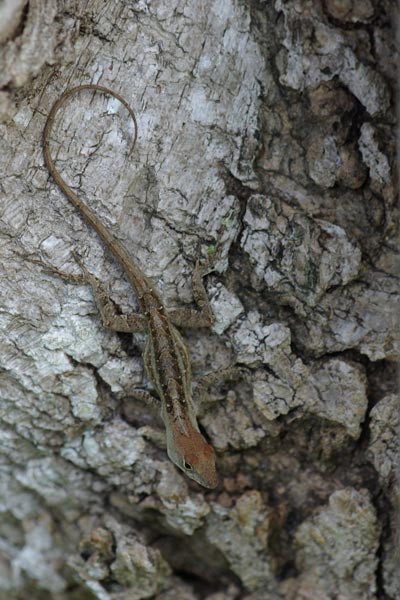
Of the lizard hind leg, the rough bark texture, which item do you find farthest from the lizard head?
the lizard hind leg

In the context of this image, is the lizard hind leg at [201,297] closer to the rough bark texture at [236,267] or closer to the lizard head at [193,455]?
the rough bark texture at [236,267]

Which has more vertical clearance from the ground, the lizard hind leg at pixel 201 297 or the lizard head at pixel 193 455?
the lizard hind leg at pixel 201 297

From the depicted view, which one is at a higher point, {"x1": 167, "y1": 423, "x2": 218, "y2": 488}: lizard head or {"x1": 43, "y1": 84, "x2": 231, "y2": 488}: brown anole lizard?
{"x1": 43, "y1": 84, "x2": 231, "y2": 488}: brown anole lizard

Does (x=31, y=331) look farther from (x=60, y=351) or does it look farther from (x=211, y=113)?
(x=211, y=113)

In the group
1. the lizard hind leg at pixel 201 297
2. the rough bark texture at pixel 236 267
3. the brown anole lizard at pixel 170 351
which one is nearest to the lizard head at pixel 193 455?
the brown anole lizard at pixel 170 351

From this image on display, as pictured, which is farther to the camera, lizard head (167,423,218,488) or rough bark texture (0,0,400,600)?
lizard head (167,423,218,488)

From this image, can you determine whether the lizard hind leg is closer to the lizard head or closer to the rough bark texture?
the rough bark texture
